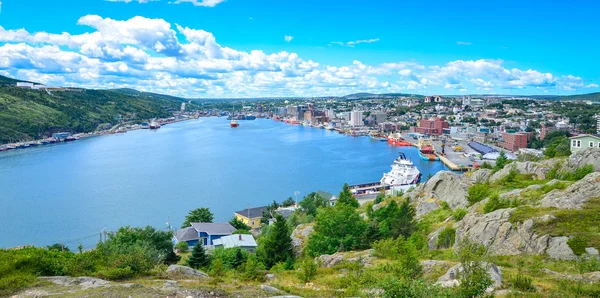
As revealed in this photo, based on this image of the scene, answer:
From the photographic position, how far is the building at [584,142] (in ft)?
50.6

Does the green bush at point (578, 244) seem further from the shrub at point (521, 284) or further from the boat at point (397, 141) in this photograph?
the boat at point (397, 141)

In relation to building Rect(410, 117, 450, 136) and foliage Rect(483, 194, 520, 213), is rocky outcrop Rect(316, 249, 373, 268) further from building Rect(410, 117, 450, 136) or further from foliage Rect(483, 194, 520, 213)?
building Rect(410, 117, 450, 136)

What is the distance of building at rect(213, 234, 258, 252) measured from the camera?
13.9 meters

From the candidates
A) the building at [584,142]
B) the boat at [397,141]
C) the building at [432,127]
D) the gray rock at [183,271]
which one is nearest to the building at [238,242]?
the gray rock at [183,271]

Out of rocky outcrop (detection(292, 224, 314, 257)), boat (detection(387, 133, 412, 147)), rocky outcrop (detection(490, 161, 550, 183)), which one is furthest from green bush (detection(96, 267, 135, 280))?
boat (detection(387, 133, 412, 147))

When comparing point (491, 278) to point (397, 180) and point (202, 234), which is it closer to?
point (202, 234)

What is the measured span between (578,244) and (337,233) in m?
5.37

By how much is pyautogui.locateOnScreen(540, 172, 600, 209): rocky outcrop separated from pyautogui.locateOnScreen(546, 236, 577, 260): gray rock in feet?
5.23

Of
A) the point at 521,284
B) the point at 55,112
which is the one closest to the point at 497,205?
the point at 521,284

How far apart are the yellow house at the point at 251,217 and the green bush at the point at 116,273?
46.0ft

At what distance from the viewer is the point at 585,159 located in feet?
38.8

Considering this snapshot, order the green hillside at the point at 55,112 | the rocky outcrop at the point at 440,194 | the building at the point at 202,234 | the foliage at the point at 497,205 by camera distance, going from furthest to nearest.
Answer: the green hillside at the point at 55,112
the building at the point at 202,234
the rocky outcrop at the point at 440,194
the foliage at the point at 497,205

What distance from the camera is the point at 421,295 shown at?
135 inches

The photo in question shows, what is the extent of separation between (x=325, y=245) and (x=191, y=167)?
→ 27905mm
